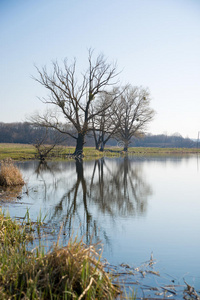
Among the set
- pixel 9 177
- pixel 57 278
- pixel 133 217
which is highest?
pixel 9 177

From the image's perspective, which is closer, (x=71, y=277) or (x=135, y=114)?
(x=71, y=277)

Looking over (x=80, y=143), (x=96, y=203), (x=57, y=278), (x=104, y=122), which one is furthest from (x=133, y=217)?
(x=104, y=122)

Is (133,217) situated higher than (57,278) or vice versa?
(57,278)

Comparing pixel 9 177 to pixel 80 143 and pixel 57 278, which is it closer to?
pixel 57 278

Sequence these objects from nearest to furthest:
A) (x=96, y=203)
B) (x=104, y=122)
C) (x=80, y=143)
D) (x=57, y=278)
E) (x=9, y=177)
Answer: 1. (x=57, y=278)
2. (x=96, y=203)
3. (x=9, y=177)
4. (x=80, y=143)
5. (x=104, y=122)

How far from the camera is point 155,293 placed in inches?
168

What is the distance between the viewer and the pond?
548 centimetres

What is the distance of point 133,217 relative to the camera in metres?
8.84

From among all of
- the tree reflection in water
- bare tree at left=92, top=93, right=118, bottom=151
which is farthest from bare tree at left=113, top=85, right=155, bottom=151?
the tree reflection in water

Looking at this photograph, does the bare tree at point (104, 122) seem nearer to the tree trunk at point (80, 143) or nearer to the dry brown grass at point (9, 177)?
the tree trunk at point (80, 143)

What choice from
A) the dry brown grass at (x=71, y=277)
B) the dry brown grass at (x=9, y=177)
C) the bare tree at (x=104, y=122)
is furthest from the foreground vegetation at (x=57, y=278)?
the bare tree at (x=104, y=122)

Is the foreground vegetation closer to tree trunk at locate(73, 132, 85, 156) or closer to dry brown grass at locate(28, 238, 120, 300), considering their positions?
dry brown grass at locate(28, 238, 120, 300)

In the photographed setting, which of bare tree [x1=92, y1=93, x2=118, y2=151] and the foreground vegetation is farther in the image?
bare tree [x1=92, y1=93, x2=118, y2=151]

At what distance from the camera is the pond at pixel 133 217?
18.0ft
